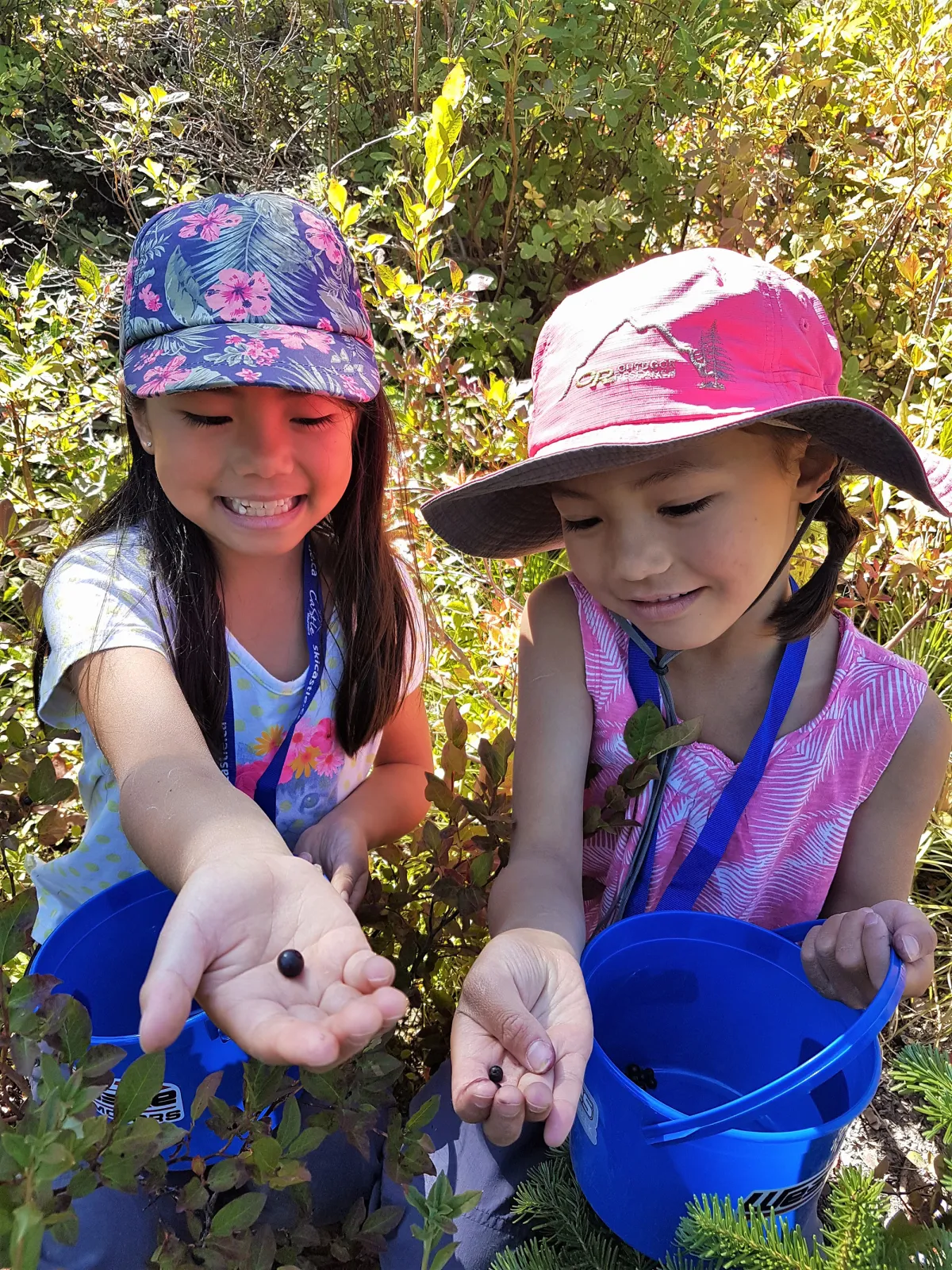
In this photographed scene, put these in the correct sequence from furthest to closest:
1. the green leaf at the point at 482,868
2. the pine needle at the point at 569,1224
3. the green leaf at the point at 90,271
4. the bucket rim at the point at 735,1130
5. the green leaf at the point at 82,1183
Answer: the green leaf at the point at 90,271 → the green leaf at the point at 482,868 → the pine needle at the point at 569,1224 → the bucket rim at the point at 735,1130 → the green leaf at the point at 82,1183

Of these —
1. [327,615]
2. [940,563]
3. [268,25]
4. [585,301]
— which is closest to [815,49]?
[940,563]

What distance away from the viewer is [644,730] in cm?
136

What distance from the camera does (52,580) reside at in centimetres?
151

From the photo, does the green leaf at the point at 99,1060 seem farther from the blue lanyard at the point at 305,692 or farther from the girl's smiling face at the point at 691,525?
the girl's smiling face at the point at 691,525

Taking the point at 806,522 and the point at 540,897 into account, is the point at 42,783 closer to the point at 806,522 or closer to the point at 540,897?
the point at 540,897

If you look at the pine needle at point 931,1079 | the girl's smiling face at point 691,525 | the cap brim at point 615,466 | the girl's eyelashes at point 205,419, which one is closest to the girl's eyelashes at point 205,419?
the girl's eyelashes at point 205,419

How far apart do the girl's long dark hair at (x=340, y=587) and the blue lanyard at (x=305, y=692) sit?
0.09 ft

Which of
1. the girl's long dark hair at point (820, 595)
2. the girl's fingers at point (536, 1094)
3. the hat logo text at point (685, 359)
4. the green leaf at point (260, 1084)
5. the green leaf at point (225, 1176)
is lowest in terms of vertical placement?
the girl's fingers at point (536, 1094)

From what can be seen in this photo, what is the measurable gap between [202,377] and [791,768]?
103cm

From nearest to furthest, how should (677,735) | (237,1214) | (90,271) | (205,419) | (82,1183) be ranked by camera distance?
1. (82,1183)
2. (237,1214)
3. (677,735)
4. (205,419)
5. (90,271)

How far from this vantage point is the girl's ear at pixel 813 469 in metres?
1.47

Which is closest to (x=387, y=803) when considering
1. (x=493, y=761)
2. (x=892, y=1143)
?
(x=493, y=761)

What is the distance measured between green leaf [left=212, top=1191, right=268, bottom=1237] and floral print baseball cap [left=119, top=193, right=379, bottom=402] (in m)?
0.93

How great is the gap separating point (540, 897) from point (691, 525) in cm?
55
